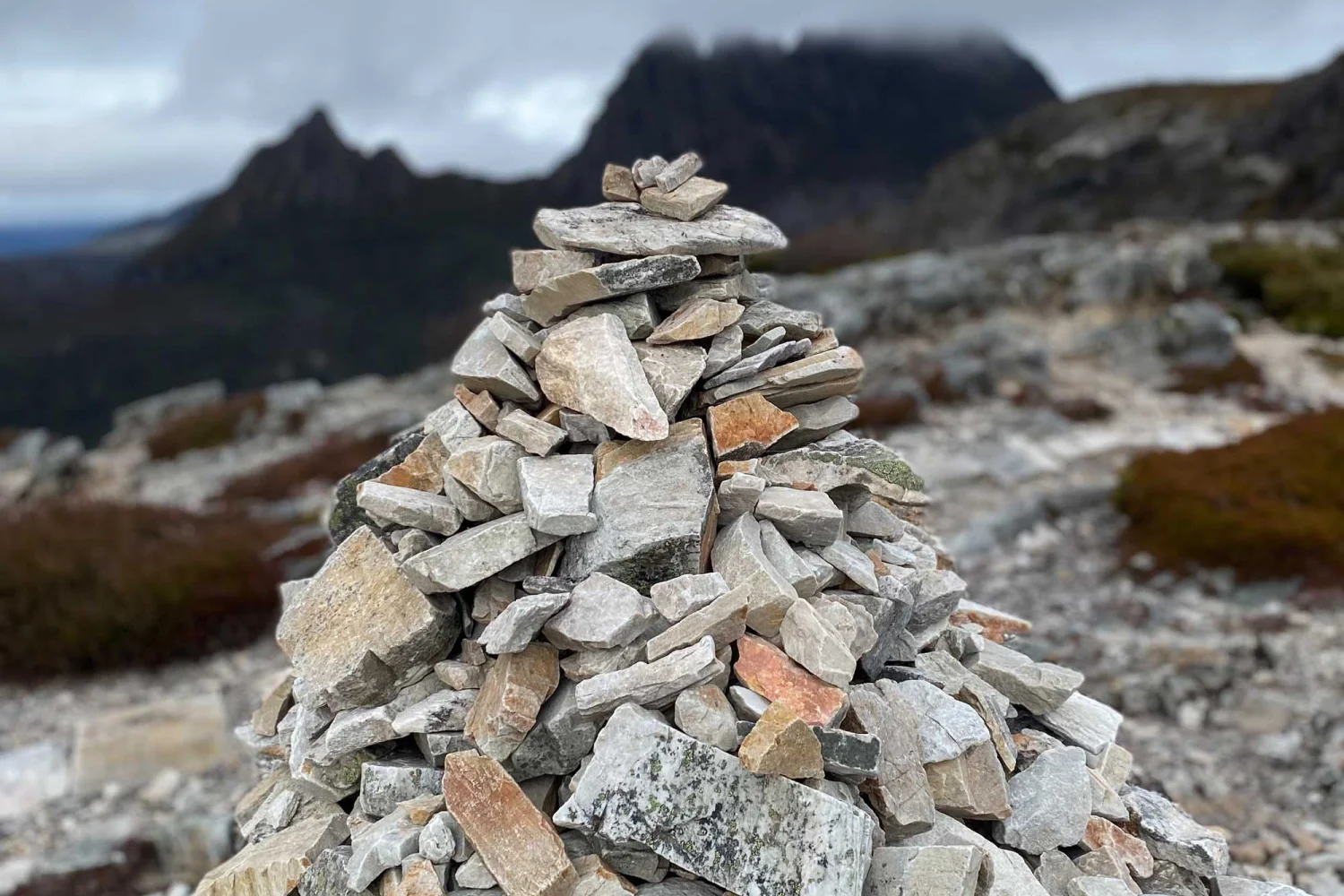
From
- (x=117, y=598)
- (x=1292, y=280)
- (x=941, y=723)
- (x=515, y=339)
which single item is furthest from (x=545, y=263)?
(x=1292, y=280)

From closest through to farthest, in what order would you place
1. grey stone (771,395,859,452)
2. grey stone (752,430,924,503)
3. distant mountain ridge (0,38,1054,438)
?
grey stone (752,430,924,503)
grey stone (771,395,859,452)
distant mountain ridge (0,38,1054,438)

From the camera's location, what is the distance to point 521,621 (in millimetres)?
3553

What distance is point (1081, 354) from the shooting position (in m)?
21.8

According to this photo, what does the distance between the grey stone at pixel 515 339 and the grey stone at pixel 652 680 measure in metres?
1.64

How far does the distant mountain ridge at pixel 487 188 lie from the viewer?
81.9 metres

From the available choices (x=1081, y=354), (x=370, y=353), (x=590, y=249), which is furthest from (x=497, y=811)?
(x=370, y=353)

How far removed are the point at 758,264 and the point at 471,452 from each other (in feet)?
158

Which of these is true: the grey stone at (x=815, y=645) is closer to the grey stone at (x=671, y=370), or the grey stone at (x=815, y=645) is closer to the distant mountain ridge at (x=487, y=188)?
the grey stone at (x=671, y=370)

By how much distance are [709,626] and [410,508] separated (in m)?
1.50

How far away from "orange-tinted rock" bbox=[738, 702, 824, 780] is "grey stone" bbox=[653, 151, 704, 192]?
2773 mm

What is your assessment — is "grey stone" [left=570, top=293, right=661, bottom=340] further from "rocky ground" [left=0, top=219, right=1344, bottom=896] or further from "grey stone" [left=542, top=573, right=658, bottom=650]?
"rocky ground" [left=0, top=219, right=1344, bottom=896]

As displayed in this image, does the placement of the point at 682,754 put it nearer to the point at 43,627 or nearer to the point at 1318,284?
the point at 43,627

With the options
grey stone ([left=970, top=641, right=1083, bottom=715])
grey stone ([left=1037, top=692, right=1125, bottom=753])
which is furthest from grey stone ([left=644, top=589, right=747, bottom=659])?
grey stone ([left=1037, top=692, right=1125, bottom=753])

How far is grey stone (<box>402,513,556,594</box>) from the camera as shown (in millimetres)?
3783
